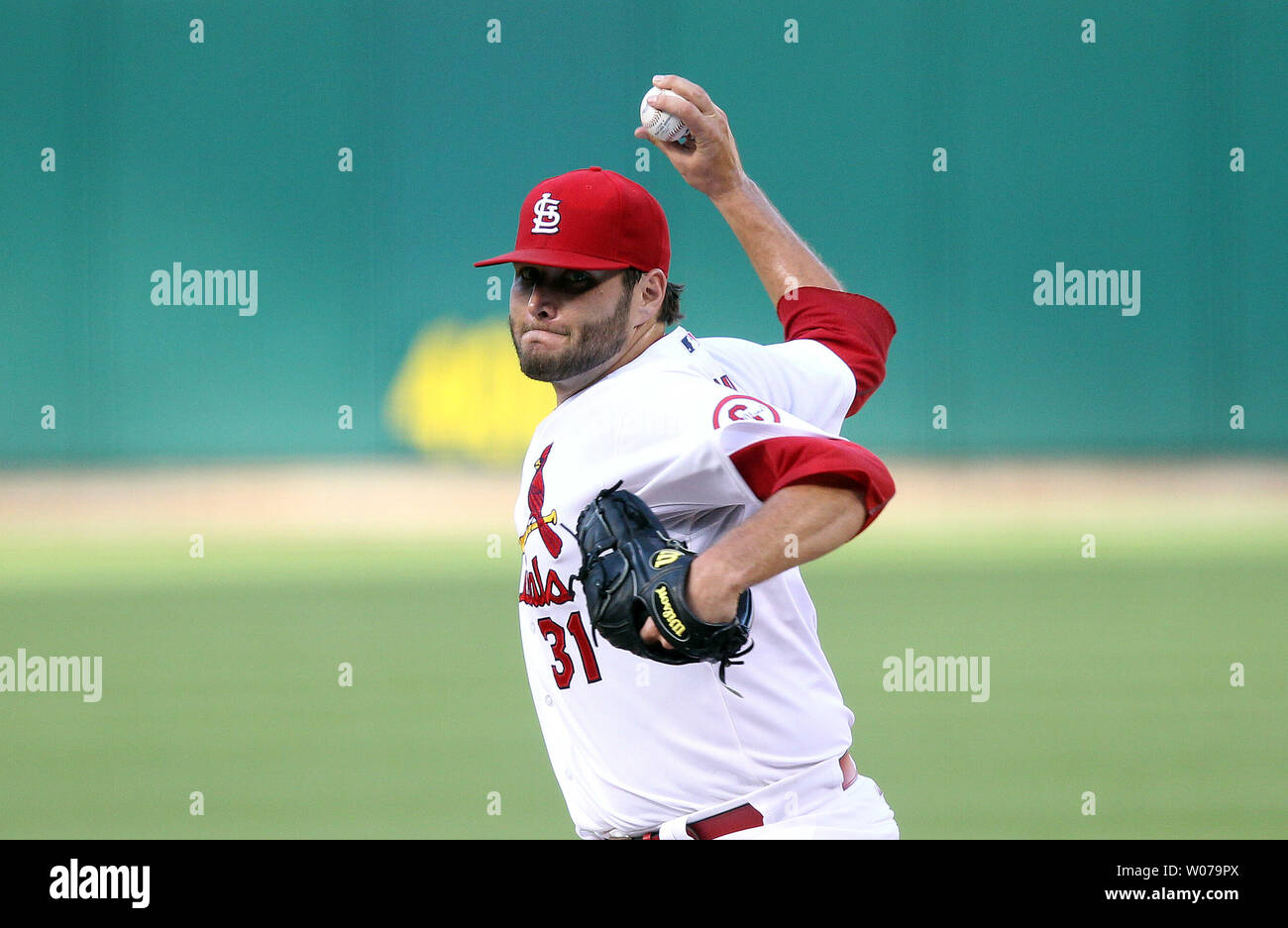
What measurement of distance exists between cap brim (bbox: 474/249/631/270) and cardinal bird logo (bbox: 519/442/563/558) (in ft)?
1.14

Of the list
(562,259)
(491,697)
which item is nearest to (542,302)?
(562,259)

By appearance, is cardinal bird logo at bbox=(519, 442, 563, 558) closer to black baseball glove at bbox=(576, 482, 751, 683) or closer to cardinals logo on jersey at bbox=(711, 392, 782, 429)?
black baseball glove at bbox=(576, 482, 751, 683)

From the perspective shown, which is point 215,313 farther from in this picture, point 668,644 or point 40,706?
point 668,644

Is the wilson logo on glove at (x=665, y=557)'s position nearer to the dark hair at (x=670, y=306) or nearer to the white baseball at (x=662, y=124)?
the dark hair at (x=670, y=306)

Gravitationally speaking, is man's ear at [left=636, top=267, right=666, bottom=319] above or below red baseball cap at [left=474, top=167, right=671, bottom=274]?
below

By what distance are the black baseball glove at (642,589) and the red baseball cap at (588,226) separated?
0.58 meters

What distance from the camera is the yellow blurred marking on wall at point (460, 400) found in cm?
1652

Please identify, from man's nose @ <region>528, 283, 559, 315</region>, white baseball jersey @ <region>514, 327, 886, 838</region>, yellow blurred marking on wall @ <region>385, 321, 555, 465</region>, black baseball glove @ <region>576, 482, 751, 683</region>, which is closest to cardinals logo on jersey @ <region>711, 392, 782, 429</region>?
white baseball jersey @ <region>514, 327, 886, 838</region>

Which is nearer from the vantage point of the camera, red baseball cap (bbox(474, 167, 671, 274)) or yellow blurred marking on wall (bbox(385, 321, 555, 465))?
red baseball cap (bbox(474, 167, 671, 274))

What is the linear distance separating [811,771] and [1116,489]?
50.4 feet

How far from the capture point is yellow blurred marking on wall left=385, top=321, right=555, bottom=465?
16.5m

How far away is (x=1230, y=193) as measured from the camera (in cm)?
1723

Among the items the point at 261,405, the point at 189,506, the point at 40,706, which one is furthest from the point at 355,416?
the point at 40,706

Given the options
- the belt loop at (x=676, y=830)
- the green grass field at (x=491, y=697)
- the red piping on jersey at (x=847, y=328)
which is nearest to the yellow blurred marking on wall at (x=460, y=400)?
the green grass field at (x=491, y=697)
